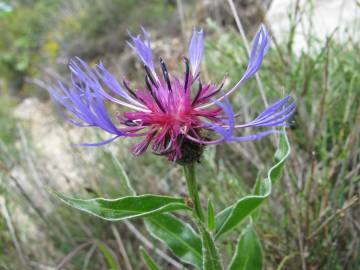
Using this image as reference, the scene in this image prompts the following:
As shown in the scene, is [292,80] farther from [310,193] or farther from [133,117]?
[133,117]

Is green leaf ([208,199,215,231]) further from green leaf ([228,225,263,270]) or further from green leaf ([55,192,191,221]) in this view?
green leaf ([228,225,263,270])

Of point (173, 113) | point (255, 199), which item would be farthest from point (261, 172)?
Answer: point (173, 113)

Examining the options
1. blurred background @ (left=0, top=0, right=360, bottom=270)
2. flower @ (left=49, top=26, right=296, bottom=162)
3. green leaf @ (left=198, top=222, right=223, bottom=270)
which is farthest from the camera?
blurred background @ (left=0, top=0, right=360, bottom=270)

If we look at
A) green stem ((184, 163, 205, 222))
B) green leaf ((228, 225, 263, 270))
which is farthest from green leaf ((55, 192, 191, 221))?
green leaf ((228, 225, 263, 270))

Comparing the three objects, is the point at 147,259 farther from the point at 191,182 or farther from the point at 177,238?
the point at 191,182

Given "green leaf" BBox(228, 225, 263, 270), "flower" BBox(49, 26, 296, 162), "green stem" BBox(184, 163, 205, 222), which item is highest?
"flower" BBox(49, 26, 296, 162)

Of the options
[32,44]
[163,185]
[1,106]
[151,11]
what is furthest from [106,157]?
[32,44]

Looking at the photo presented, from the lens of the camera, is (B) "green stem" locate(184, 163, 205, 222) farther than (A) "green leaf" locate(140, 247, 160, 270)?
No
